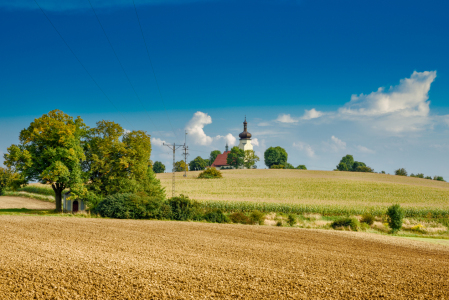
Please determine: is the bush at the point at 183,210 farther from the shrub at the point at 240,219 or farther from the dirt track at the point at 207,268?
the dirt track at the point at 207,268

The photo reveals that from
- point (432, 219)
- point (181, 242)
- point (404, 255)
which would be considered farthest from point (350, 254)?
point (432, 219)

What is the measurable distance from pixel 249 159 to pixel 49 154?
3893 inches

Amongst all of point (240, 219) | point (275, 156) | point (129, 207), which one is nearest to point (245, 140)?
point (275, 156)

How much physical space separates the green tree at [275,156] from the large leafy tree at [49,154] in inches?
4332

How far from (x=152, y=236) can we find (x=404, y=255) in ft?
44.4

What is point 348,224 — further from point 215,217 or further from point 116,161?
point 116,161

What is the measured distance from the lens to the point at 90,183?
117 ft

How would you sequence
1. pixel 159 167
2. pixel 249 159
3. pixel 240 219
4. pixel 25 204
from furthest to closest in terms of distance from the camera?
pixel 159 167, pixel 249 159, pixel 25 204, pixel 240 219

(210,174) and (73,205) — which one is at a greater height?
(210,174)

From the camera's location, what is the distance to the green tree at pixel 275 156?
453 feet

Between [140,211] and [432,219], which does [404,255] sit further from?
[432,219]

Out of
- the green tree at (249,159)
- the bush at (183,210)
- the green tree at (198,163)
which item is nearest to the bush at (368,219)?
the bush at (183,210)

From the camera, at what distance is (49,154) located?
108 feet

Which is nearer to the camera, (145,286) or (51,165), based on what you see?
(145,286)
